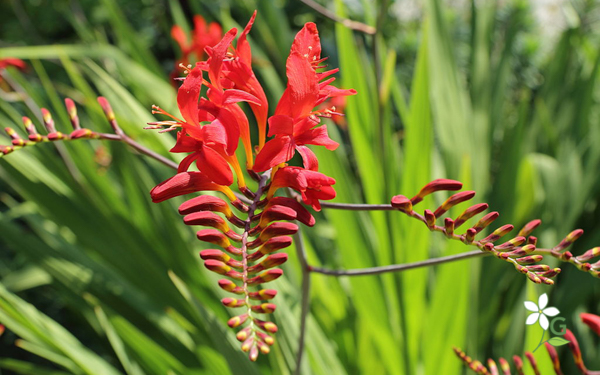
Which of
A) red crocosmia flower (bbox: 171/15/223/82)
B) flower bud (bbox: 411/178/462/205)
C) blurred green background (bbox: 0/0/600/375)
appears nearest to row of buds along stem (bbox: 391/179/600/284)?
flower bud (bbox: 411/178/462/205)

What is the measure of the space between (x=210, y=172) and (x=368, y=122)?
→ 64 cm

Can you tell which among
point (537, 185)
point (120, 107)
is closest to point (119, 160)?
point (120, 107)

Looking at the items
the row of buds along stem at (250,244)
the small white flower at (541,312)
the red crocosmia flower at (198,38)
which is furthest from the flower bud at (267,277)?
the red crocosmia flower at (198,38)

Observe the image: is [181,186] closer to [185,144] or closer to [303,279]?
[185,144]

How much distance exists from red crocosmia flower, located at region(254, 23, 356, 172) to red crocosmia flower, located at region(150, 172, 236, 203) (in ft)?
0.13

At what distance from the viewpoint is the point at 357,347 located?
0.91 m

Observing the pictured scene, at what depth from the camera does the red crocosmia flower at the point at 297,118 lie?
39 centimetres

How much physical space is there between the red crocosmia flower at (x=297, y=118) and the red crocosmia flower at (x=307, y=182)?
1 cm

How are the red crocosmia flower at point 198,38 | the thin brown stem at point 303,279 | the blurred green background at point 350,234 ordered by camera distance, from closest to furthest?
1. the thin brown stem at point 303,279
2. the blurred green background at point 350,234
3. the red crocosmia flower at point 198,38

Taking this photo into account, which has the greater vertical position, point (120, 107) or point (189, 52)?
point (189, 52)

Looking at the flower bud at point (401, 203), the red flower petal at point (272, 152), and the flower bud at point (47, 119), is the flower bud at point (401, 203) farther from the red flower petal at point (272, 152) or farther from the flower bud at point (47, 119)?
the flower bud at point (47, 119)

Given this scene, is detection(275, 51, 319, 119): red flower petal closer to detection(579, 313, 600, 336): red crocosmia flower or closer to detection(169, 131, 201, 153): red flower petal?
detection(169, 131, 201, 153): red flower petal

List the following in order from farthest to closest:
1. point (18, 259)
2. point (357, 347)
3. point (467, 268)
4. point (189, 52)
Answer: point (18, 259) < point (189, 52) < point (357, 347) < point (467, 268)

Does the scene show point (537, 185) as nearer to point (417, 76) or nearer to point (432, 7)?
point (417, 76)
